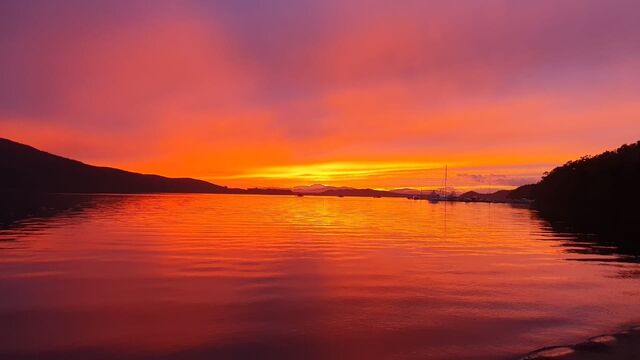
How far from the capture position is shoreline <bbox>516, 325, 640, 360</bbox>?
47.2 feet

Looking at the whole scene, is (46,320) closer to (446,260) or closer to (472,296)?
(472,296)

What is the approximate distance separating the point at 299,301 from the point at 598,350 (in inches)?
479

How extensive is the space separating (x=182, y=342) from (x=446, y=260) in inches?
990

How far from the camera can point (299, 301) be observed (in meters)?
22.8

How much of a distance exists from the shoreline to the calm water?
833 millimetres

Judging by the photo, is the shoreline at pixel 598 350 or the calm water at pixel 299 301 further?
the calm water at pixel 299 301

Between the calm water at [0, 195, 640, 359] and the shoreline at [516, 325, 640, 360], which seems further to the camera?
the calm water at [0, 195, 640, 359]

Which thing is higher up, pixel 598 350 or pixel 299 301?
pixel 598 350

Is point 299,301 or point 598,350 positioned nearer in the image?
point 598,350

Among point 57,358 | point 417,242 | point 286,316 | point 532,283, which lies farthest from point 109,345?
point 417,242

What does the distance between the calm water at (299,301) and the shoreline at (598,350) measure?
0.83 meters

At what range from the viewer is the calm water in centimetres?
1612

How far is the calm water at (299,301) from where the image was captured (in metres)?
16.1

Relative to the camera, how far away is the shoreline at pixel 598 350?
566 inches
